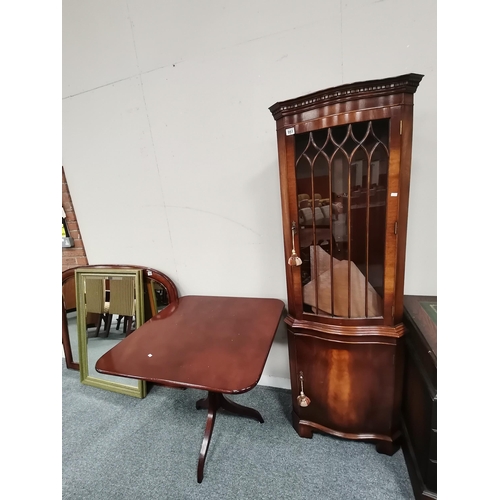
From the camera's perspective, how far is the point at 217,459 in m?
1.29

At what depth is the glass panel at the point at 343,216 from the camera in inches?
40.6

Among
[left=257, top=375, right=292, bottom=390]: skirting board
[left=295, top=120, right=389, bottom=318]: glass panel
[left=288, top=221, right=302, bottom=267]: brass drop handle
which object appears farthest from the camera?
[left=257, top=375, right=292, bottom=390]: skirting board

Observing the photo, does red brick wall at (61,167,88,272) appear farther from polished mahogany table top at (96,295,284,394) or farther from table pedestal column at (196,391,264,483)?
table pedestal column at (196,391,264,483)

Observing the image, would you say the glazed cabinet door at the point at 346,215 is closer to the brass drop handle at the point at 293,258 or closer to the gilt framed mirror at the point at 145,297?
the brass drop handle at the point at 293,258

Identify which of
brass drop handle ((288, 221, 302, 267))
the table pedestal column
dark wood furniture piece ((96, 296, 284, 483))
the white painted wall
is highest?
the white painted wall

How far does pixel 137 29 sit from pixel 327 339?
2181 mm

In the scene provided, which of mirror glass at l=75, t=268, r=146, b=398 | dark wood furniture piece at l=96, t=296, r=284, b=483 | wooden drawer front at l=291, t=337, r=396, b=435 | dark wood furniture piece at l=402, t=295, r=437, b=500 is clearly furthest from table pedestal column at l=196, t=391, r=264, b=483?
dark wood furniture piece at l=402, t=295, r=437, b=500

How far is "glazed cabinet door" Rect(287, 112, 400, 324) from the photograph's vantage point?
3.30ft

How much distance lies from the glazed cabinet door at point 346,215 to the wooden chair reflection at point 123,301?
133 cm

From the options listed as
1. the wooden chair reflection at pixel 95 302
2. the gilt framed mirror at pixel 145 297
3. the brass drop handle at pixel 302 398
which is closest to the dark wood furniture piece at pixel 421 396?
the brass drop handle at pixel 302 398

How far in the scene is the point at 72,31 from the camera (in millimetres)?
1735

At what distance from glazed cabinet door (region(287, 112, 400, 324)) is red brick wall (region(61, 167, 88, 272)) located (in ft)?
6.53

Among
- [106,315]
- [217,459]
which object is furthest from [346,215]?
[106,315]
